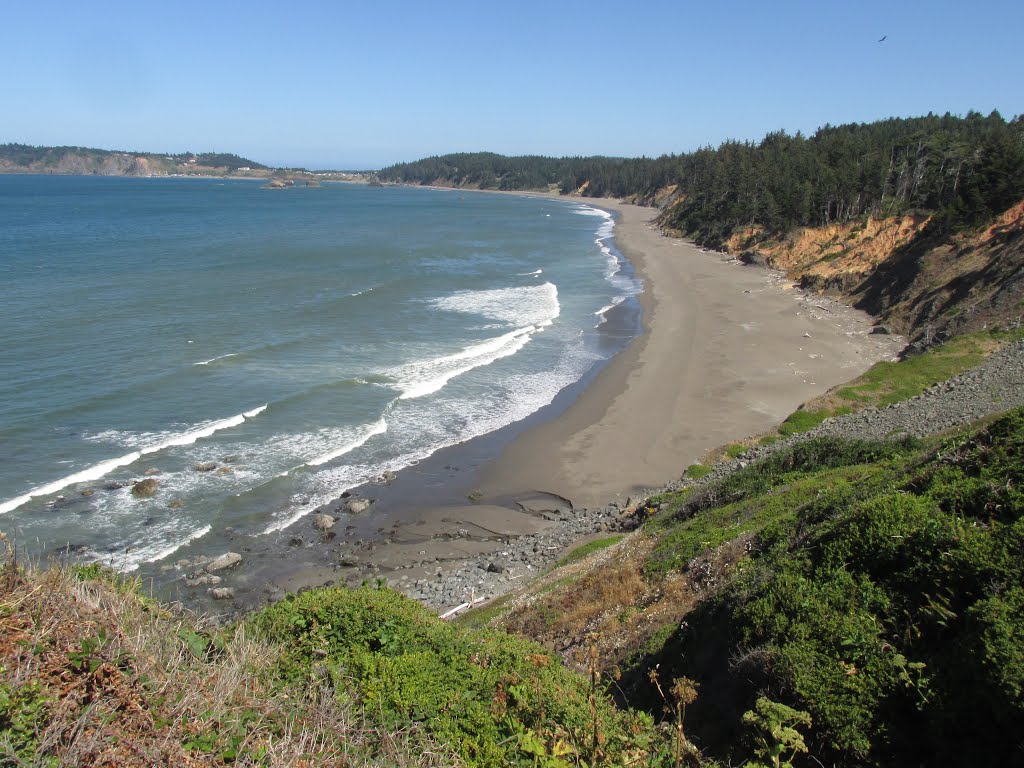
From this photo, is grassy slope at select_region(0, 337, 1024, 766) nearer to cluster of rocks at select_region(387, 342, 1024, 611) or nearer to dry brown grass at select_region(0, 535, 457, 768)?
dry brown grass at select_region(0, 535, 457, 768)

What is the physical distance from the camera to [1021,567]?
696 centimetres

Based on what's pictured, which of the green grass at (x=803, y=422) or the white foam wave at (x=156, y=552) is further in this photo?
the green grass at (x=803, y=422)

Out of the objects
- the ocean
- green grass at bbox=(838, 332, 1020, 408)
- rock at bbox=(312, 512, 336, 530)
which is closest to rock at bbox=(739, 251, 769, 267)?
the ocean

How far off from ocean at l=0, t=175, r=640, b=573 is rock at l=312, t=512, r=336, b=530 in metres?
0.69

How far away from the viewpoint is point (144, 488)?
2153cm

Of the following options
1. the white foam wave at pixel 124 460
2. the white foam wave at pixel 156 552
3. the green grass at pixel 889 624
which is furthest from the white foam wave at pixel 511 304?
the green grass at pixel 889 624

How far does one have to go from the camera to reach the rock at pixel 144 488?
841 inches

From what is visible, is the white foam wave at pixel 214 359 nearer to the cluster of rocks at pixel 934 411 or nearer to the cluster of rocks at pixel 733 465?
the cluster of rocks at pixel 733 465

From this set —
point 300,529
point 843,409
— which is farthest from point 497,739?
point 843,409

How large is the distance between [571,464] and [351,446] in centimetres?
832

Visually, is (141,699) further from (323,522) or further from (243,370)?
(243,370)

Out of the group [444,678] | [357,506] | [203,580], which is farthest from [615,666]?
[357,506]

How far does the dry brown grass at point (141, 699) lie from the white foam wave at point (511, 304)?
3834cm

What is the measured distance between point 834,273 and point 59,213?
108 meters
